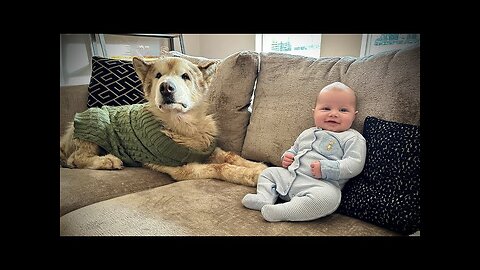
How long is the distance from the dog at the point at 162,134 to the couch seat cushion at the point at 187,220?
16cm

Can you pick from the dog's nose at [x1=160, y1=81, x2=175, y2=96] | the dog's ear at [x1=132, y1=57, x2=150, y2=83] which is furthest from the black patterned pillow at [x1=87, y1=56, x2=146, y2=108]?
the dog's nose at [x1=160, y1=81, x2=175, y2=96]

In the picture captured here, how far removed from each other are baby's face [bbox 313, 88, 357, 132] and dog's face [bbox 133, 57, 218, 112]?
Result: 402 mm

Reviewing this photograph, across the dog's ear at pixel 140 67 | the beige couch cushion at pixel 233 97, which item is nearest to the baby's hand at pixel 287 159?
the beige couch cushion at pixel 233 97

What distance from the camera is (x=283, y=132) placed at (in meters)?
0.91

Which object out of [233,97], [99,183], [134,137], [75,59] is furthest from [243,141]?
[75,59]

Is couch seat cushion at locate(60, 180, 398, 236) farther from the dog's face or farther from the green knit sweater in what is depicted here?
the dog's face

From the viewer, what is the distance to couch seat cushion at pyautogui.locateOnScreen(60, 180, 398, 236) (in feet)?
2.03

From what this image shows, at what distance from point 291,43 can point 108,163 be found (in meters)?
0.69

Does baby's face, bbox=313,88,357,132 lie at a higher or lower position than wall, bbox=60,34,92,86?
lower

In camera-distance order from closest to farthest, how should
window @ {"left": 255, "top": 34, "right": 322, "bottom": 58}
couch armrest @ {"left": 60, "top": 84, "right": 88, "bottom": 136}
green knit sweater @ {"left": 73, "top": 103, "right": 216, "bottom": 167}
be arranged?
window @ {"left": 255, "top": 34, "right": 322, "bottom": 58} → couch armrest @ {"left": 60, "top": 84, "right": 88, "bottom": 136} → green knit sweater @ {"left": 73, "top": 103, "right": 216, "bottom": 167}

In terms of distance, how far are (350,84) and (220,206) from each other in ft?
1.65
